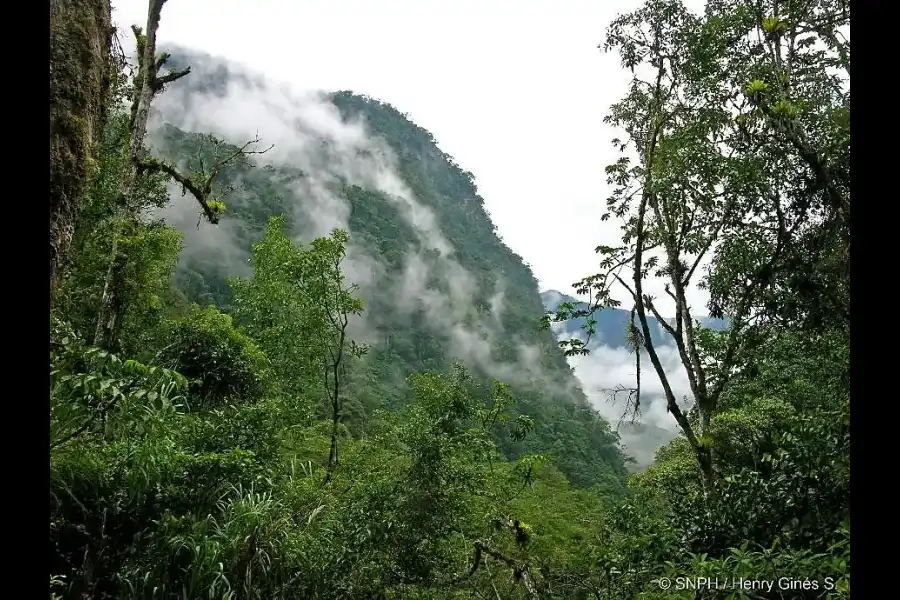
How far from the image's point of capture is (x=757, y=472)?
3.50 metres

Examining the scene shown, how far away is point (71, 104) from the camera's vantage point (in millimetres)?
1868

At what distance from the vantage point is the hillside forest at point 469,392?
308cm

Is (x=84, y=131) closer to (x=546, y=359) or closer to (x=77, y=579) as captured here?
(x=77, y=579)

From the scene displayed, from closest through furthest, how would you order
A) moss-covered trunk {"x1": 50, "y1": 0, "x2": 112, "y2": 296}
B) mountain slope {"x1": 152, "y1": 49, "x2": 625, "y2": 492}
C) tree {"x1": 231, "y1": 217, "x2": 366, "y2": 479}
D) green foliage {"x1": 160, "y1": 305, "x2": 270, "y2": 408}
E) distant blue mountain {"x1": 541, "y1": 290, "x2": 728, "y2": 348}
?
1. moss-covered trunk {"x1": 50, "y1": 0, "x2": 112, "y2": 296}
2. distant blue mountain {"x1": 541, "y1": 290, "x2": 728, "y2": 348}
3. green foliage {"x1": 160, "y1": 305, "x2": 270, "y2": 408}
4. tree {"x1": 231, "y1": 217, "x2": 366, "y2": 479}
5. mountain slope {"x1": 152, "y1": 49, "x2": 625, "y2": 492}

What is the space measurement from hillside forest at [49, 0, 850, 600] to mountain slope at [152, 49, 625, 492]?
757 centimetres

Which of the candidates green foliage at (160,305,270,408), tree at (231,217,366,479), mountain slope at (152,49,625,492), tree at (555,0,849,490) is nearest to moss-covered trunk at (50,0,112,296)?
tree at (555,0,849,490)

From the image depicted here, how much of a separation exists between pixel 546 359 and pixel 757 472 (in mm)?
33569

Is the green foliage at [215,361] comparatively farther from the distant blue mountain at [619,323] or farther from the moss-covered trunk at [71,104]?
the moss-covered trunk at [71,104]

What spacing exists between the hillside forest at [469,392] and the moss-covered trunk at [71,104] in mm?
13

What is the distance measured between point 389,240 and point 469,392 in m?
35.9

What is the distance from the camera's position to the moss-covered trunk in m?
1.72

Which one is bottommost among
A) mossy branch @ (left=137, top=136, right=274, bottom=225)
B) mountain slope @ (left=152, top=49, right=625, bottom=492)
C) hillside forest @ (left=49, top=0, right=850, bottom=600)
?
hillside forest @ (left=49, top=0, right=850, bottom=600)

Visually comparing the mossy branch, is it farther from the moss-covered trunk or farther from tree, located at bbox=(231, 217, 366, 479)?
the moss-covered trunk
